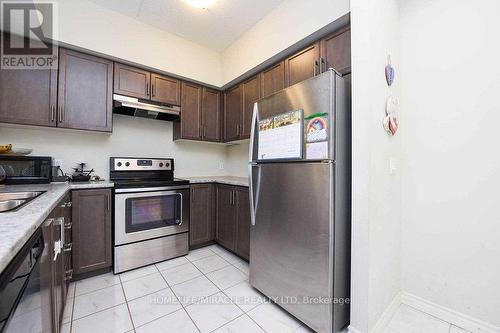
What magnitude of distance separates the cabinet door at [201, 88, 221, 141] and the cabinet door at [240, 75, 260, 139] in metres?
0.51

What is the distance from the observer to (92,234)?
201 cm

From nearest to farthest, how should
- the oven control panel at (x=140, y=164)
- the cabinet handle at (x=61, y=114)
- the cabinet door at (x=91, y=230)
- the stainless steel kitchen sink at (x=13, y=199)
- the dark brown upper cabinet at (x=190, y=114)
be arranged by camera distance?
the stainless steel kitchen sink at (x=13, y=199) < the cabinet door at (x=91, y=230) < the cabinet handle at (x=61, y=114) < the oven control panel at (x=140, y=164) < the dark brown upper cabinet at (x=190, y=114)

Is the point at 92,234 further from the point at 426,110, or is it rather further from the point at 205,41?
the point at 426,110

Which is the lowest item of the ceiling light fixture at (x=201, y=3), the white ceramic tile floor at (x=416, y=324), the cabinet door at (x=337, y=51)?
the white ceramic tile floor at (x=416, y=324)

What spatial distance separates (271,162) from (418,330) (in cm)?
149

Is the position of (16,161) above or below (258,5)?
below

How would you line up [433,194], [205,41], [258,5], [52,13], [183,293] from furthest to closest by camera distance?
[205,41], [258,5], [52,13], [183,293], [433,194]

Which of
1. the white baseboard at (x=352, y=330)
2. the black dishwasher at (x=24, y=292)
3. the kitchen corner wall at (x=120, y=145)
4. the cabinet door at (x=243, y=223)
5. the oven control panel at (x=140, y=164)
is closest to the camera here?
the black dishwasher at (x=24, y=292)

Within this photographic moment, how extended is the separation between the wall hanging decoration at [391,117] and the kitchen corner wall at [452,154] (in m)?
0.20

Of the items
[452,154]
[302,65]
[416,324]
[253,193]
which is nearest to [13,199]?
[253,193]

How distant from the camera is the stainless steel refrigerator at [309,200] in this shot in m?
1.33

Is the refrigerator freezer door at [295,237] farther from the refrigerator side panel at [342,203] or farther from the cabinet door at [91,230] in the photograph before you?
the cabinet door at [91,230]

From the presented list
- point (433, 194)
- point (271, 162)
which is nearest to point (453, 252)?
point (433, 194)

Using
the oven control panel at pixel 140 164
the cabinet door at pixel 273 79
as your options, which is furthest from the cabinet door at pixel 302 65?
the oven control panel at pixel 140 164
